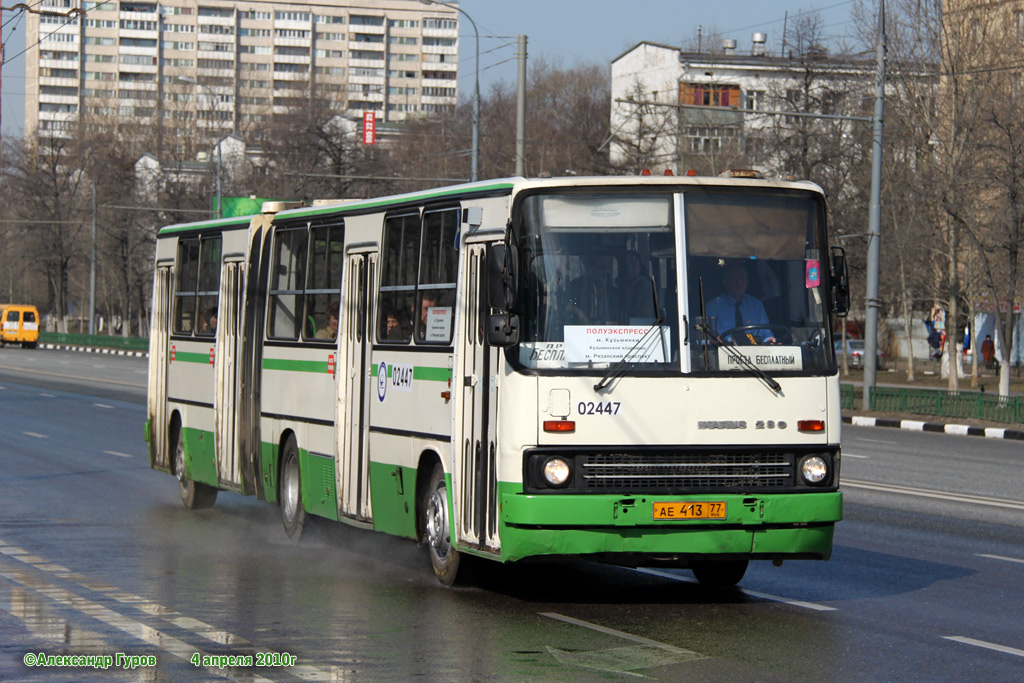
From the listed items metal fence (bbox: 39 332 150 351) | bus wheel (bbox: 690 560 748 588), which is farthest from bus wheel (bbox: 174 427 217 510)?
metal fence (bbox: 39 332 150 351)

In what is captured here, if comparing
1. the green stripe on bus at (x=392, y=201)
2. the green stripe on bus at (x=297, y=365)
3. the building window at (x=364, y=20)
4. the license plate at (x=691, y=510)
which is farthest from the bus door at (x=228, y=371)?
the building window at (x=364, y=20)

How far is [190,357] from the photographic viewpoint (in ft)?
51.8

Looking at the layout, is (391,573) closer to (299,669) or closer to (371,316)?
(371,316)

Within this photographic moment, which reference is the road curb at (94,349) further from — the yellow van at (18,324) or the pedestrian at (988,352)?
the pedestrian at (988,352)

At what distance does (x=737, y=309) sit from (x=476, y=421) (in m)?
1.77

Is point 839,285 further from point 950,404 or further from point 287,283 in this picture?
point 950,404

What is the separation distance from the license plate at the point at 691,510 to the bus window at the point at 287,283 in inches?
193

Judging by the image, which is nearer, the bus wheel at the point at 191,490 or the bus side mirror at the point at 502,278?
the bus side mirror at the point at 502,278

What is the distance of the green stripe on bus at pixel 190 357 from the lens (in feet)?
50.2

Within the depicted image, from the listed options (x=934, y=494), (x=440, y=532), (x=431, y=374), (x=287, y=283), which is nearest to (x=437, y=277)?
(x=431, y=374)

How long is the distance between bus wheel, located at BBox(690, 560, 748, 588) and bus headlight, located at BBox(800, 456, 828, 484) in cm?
116

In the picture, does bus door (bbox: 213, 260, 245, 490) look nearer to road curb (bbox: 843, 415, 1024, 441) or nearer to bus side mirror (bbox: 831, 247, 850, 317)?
bus side mirror (bbox: 831, 247, 850, 317)

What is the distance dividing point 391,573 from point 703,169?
49.4 m

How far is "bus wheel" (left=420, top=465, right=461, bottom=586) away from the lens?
10.3 meters
